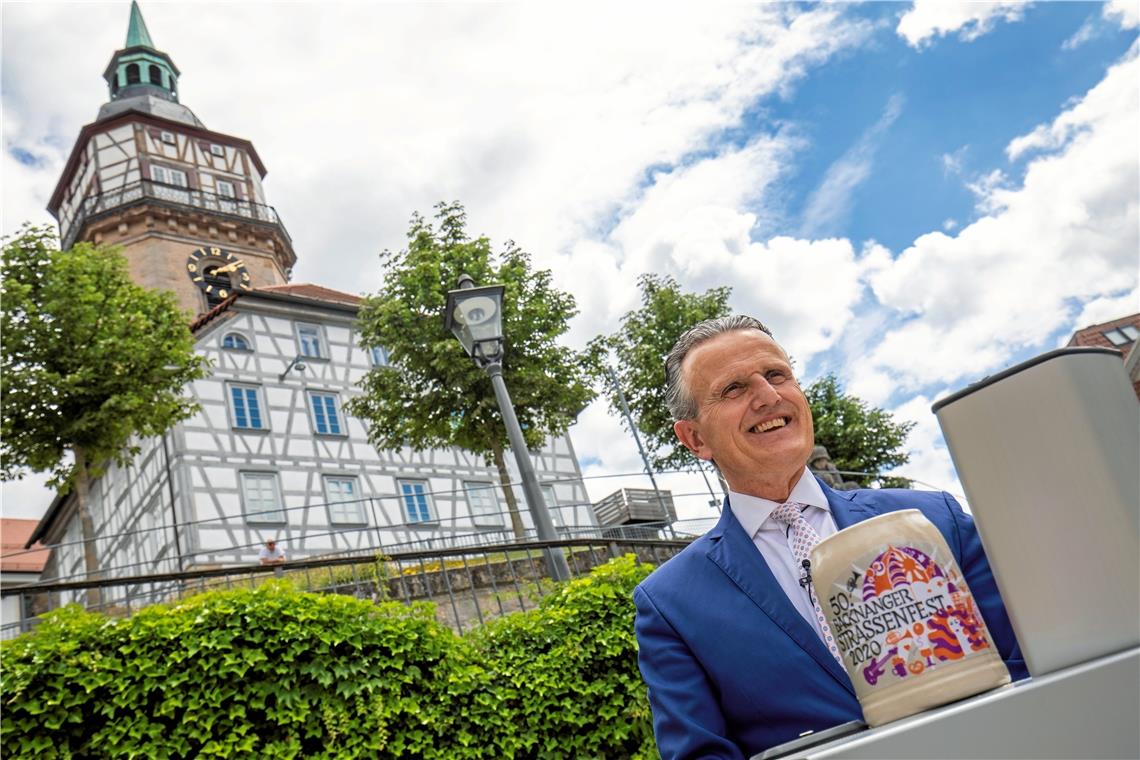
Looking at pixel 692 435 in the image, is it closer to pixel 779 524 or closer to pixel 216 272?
pixel 779 524

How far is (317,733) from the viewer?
600 centimetres

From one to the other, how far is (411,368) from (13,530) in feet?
103

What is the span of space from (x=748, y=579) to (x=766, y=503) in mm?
177

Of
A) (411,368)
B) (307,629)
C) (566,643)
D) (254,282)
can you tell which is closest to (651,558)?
(566,643)

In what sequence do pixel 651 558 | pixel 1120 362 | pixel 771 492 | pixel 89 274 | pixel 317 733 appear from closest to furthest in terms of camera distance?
pixel 1120 362
pixel 771 492
pixel 317 733
pixel 651 558
pixel 89 274

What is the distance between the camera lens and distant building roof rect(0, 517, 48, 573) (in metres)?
33.2

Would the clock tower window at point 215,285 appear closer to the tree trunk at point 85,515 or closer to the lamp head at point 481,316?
the tree trunk at point 85,515

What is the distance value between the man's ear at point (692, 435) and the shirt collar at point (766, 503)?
0.14m

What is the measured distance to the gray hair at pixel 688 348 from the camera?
188cm

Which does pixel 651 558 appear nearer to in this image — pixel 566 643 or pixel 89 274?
pixel 566 643

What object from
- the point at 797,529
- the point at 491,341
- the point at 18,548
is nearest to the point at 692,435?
the point at 797,529

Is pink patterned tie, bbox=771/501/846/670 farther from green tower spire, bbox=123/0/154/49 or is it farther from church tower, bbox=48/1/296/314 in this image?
green tower spire, bbox=123/0/154/49

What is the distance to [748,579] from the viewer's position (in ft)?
5.65

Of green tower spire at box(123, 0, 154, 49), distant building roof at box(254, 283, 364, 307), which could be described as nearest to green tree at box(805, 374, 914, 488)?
distant building roof at box(254, 283, 364, 307)
